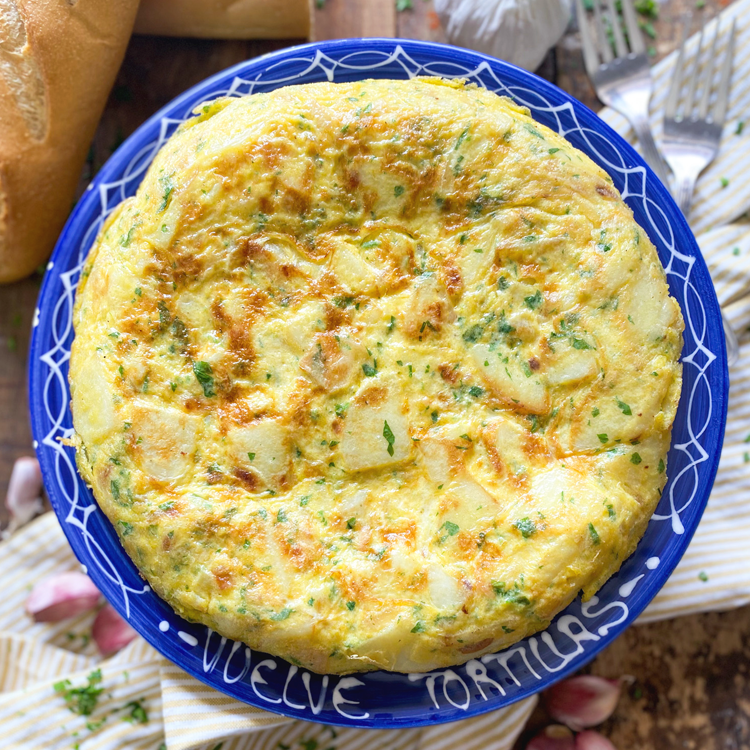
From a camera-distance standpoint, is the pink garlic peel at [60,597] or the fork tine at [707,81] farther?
the pink garlic peel at [60,597]

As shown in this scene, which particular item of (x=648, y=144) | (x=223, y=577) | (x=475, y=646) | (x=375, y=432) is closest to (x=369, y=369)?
(x=375, y=432)

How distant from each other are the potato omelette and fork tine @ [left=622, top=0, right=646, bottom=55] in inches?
47.7

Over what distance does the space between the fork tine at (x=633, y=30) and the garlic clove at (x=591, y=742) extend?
301 centimetres

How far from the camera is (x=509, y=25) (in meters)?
3.11

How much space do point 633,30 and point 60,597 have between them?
11.8 feet

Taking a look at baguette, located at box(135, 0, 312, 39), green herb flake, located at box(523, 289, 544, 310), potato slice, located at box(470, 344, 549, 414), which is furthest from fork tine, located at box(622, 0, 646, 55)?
potato slice, located at box(470, 344, 549, 414)

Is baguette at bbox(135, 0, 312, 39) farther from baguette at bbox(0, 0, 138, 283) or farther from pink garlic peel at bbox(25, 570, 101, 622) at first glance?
pink garlic peel at bbox(25, 570, 101, 622)

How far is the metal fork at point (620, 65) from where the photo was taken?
3207mm

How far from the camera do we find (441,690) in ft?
8.68

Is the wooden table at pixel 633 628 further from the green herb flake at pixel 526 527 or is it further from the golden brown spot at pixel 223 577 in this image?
the golden brown spot at pixel 223 577

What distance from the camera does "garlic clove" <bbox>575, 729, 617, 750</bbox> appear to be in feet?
10.6

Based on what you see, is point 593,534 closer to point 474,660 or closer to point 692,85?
point 474,660

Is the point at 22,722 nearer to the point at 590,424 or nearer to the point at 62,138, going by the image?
the point at 62,138

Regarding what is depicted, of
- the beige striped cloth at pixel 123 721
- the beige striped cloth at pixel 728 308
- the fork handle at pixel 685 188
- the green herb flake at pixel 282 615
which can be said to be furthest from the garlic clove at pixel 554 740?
the fork handle at pixel 685 188
